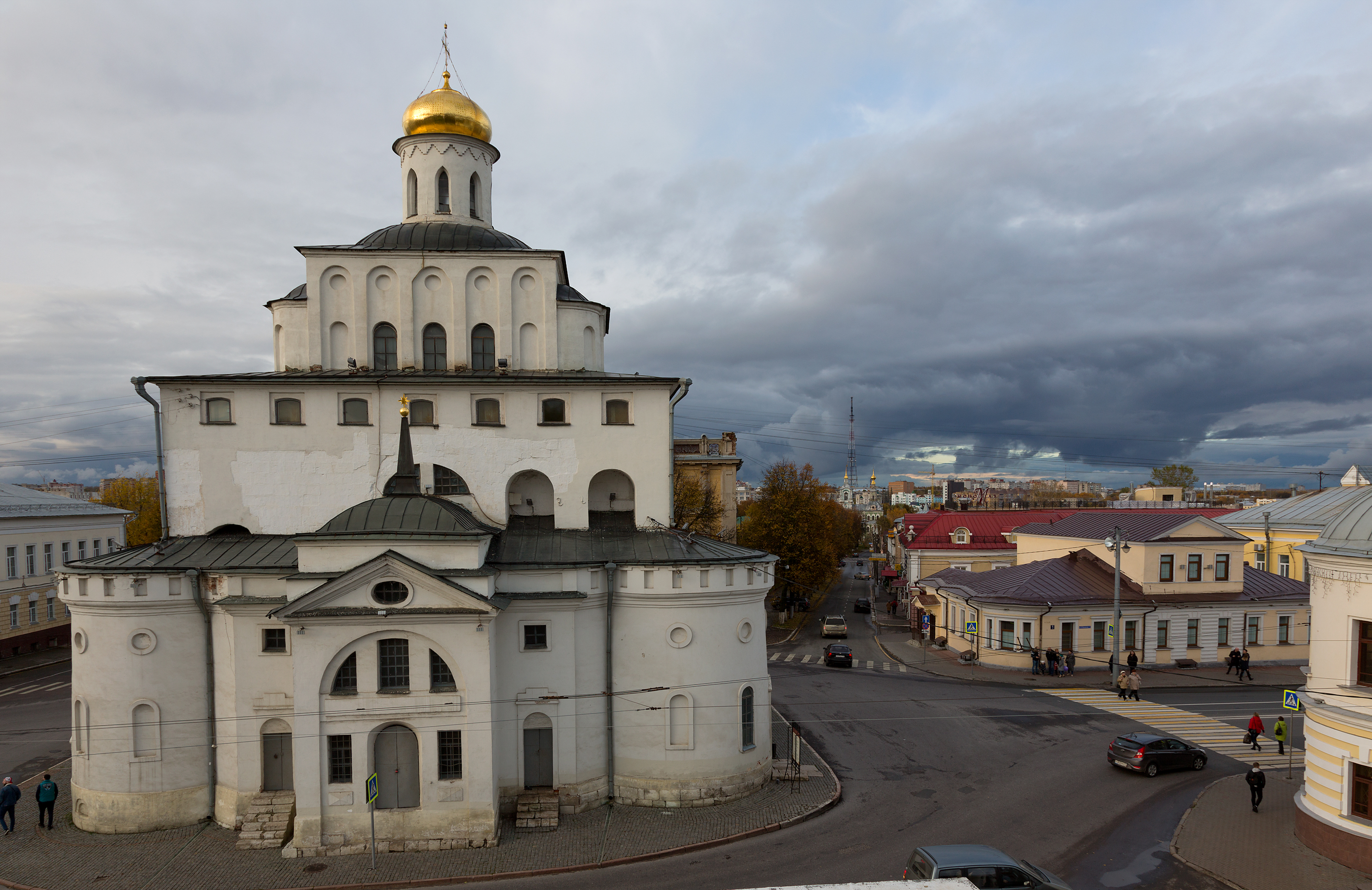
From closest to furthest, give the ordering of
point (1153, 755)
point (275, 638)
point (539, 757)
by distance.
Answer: point (275, 638) → point (539, 757) → point (1153, 755)

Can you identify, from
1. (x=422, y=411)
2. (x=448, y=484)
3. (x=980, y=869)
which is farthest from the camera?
(x=448, y=484)

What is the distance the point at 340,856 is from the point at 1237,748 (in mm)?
28049

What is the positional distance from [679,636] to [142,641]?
14367mm

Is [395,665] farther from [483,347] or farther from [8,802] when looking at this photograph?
[483,347]

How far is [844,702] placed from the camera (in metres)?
31.1

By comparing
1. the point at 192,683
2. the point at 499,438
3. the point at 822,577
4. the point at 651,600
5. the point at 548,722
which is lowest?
the point at 822,577

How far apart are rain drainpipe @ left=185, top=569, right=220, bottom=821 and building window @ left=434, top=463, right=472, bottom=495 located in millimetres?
6718

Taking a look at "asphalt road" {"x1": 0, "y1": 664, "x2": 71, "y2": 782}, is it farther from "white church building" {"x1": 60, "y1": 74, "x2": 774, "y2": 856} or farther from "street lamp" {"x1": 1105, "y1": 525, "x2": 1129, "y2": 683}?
"street lamp" {"x1": 1105, "y1": 525, "x2": 1129, "y2": 683}

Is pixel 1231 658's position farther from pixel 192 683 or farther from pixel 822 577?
pixel 192 683

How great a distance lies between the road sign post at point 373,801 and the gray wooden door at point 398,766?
2.09 ft

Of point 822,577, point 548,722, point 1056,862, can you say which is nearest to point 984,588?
point 822,577

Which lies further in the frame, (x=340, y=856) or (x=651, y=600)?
(x=651, y=600)

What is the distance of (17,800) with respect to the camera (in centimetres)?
1992

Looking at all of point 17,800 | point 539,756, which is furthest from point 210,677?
point 539,756
